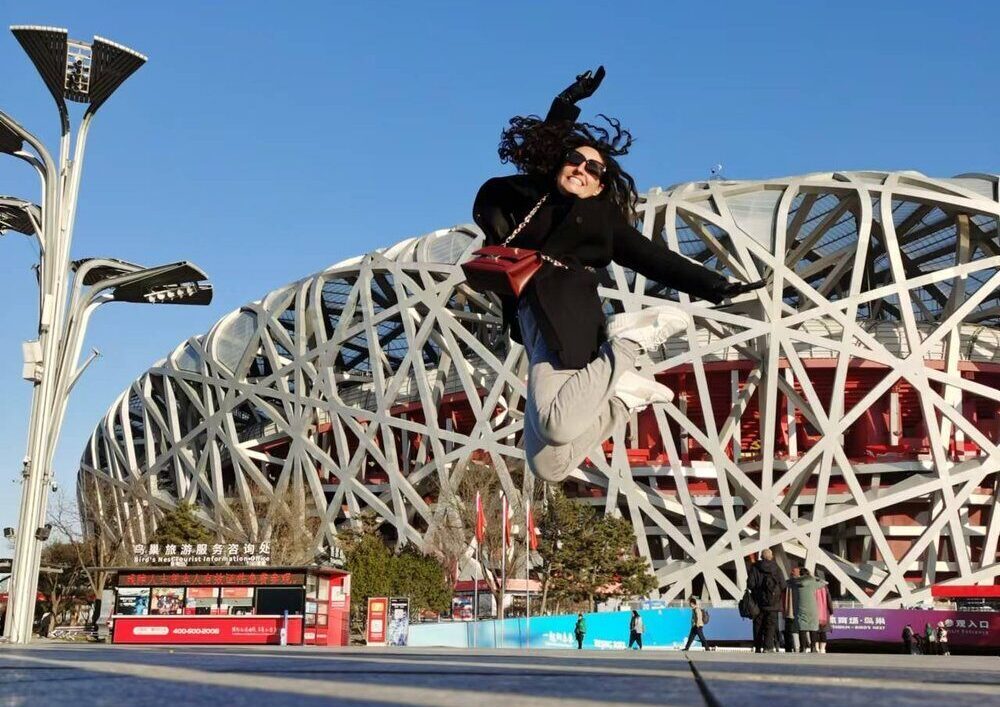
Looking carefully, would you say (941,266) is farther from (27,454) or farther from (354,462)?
(27,454)

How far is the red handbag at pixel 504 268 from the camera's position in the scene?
5207 mm

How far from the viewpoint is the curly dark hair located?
6.00 meters

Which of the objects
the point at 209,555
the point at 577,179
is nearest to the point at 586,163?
the point at 577,179

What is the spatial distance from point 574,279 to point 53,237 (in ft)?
50.4

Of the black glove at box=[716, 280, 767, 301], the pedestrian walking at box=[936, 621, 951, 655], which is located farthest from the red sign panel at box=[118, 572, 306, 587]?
the black glove at box=[716, 280, 767, 301]

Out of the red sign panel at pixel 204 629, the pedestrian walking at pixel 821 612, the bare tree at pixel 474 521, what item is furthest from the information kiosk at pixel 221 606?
the pedestrian walking at pixel 821 612

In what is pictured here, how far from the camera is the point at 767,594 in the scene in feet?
51.7

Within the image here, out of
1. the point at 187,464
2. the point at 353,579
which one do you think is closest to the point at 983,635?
the point at 353,579

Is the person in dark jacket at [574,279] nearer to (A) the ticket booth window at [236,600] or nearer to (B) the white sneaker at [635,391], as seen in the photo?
(B) the white sneaker at [635,391]

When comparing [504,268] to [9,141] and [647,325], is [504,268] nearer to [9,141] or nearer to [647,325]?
[647,325]

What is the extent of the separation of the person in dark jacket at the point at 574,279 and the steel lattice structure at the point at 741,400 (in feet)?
108

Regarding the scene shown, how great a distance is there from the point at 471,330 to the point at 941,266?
2358 cm

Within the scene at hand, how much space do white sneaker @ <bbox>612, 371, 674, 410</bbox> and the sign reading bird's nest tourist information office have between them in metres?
35.5

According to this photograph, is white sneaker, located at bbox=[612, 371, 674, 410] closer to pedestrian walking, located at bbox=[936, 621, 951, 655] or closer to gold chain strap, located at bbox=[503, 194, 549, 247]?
gold chain strap, located at bbox=[503, 194, 549, 247]
